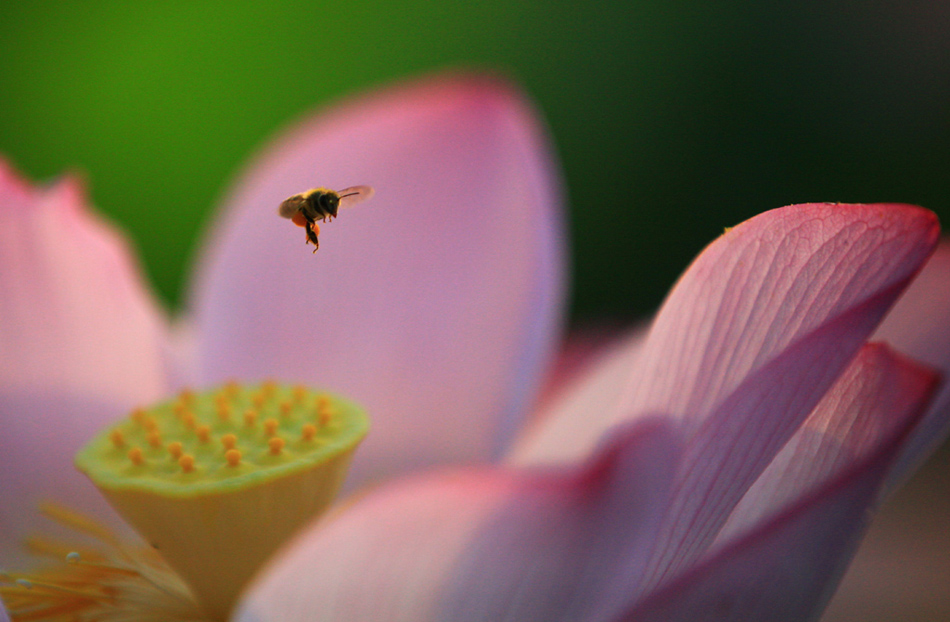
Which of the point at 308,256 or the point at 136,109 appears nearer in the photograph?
the point at 308,256

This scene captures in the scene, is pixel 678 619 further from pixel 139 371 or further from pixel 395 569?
pixel 139 371

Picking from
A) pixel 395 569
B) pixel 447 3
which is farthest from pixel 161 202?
pixel 395 569

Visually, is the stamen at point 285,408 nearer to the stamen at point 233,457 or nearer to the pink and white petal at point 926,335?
the stamen at point 233,457

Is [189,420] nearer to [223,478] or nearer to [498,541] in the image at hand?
[223,478]

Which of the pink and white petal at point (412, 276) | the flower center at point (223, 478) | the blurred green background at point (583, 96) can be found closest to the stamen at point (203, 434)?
the flower center at point (223, 478)

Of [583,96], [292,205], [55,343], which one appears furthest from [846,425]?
[583,96]
